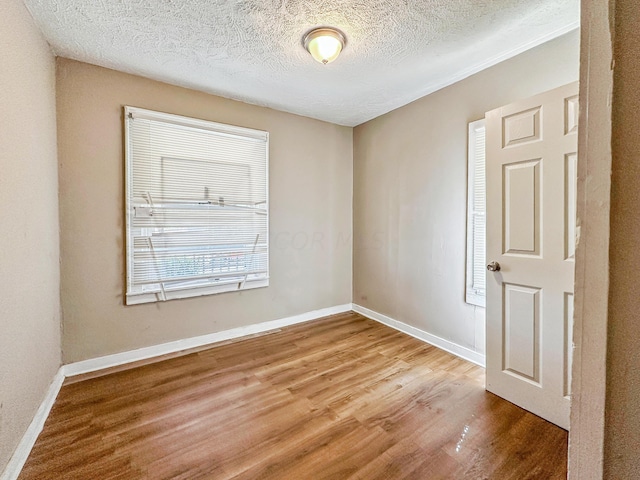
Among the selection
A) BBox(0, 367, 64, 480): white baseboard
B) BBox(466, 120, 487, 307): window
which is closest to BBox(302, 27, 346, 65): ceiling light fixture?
BBox(466, 120, 487, 307): window

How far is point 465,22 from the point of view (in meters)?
1.85

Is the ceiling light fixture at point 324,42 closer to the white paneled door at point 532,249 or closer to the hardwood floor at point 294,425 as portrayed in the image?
the white paneled door at point 532,249

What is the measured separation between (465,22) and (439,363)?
267 centimetres

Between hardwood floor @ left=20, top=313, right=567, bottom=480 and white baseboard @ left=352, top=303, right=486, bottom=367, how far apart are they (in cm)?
11

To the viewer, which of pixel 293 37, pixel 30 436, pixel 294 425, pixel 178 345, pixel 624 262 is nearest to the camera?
pixel 624 262

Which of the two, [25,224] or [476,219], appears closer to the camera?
[25,224]

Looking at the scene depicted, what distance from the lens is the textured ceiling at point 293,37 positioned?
1718 millimetres

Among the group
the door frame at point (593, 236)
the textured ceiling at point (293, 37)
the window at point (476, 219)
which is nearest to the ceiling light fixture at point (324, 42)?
the textured ceiling at point (293, 37)

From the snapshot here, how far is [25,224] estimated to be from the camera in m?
1.61

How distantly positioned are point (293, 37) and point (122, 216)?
2077mm

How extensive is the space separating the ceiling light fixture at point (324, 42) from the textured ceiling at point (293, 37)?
1.9 inches

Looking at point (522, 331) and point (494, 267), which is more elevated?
point (494, 267)

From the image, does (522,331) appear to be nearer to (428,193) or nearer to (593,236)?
(428,193)

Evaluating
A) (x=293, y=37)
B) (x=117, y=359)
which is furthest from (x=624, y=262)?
(x=117, y=359)
